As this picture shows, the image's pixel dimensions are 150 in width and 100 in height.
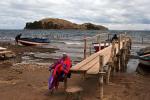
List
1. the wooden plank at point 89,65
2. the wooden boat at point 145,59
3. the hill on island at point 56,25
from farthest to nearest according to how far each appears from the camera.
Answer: the hill on island at point 56,25 → the wooden boat at point 145,59 → the wooden plank at point 89,65

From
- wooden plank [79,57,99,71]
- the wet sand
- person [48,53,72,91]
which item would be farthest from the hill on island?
person [48,53,72,91]

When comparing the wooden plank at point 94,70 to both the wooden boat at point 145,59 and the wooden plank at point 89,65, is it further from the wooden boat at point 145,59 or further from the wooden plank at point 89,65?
the wooden boat at point 145,59

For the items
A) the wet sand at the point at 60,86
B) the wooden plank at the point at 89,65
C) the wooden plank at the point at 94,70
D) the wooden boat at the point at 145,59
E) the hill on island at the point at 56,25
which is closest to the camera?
the wooden plank at the point at 94,70

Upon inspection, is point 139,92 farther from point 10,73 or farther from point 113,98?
point 10,73

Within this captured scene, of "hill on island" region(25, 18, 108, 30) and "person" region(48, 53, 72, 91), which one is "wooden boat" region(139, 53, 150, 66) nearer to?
"person" region(48, 53, 72, 91)

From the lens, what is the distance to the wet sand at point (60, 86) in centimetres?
1176

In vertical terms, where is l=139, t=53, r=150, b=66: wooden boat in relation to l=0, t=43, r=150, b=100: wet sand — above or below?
above

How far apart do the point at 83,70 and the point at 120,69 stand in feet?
31.2

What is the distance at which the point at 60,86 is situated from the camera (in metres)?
13.3

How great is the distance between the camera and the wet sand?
1176 cm

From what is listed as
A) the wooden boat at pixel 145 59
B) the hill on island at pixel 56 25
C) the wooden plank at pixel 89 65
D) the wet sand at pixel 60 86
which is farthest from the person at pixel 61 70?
the hill on island at pixel 56 25

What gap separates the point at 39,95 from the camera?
11773mm

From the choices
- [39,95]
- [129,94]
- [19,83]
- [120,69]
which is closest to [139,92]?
[129,94]

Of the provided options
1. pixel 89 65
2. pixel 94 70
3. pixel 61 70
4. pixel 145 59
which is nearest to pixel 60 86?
pixel 89 65
